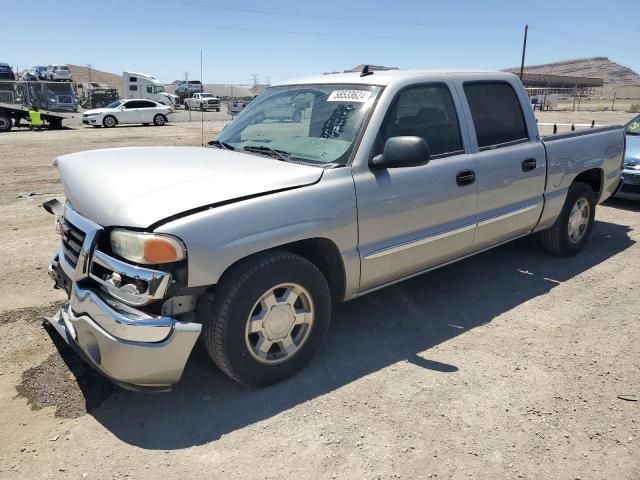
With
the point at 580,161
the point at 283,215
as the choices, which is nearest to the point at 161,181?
the point at 283,215

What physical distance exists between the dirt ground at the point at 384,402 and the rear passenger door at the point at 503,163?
697 mm

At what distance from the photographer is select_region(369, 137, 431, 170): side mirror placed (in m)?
3.19

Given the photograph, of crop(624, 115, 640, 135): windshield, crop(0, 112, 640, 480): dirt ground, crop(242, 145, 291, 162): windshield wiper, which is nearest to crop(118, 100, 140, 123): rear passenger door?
crop(624, 115, 640, 135): windshield

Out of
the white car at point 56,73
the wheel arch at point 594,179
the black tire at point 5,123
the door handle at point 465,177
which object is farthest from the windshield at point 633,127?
the white car at point 56,73

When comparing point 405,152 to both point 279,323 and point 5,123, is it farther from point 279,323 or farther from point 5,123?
point 5,123

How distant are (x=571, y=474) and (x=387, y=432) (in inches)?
35.6

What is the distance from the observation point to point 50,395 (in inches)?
120

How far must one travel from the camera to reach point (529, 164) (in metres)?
4.53

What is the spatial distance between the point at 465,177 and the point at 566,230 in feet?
6.77

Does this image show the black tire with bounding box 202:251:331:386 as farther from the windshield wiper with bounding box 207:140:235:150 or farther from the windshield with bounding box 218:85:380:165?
the windshield wiper with bounding box 207:140:235:150

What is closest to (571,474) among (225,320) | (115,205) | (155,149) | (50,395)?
(225,320)

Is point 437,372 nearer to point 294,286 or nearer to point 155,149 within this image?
point 294,286

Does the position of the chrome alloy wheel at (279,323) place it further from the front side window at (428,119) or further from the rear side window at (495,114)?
the rear side window at (495,114)

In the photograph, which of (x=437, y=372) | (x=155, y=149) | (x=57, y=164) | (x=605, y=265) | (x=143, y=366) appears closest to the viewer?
(x=143, y=366)
